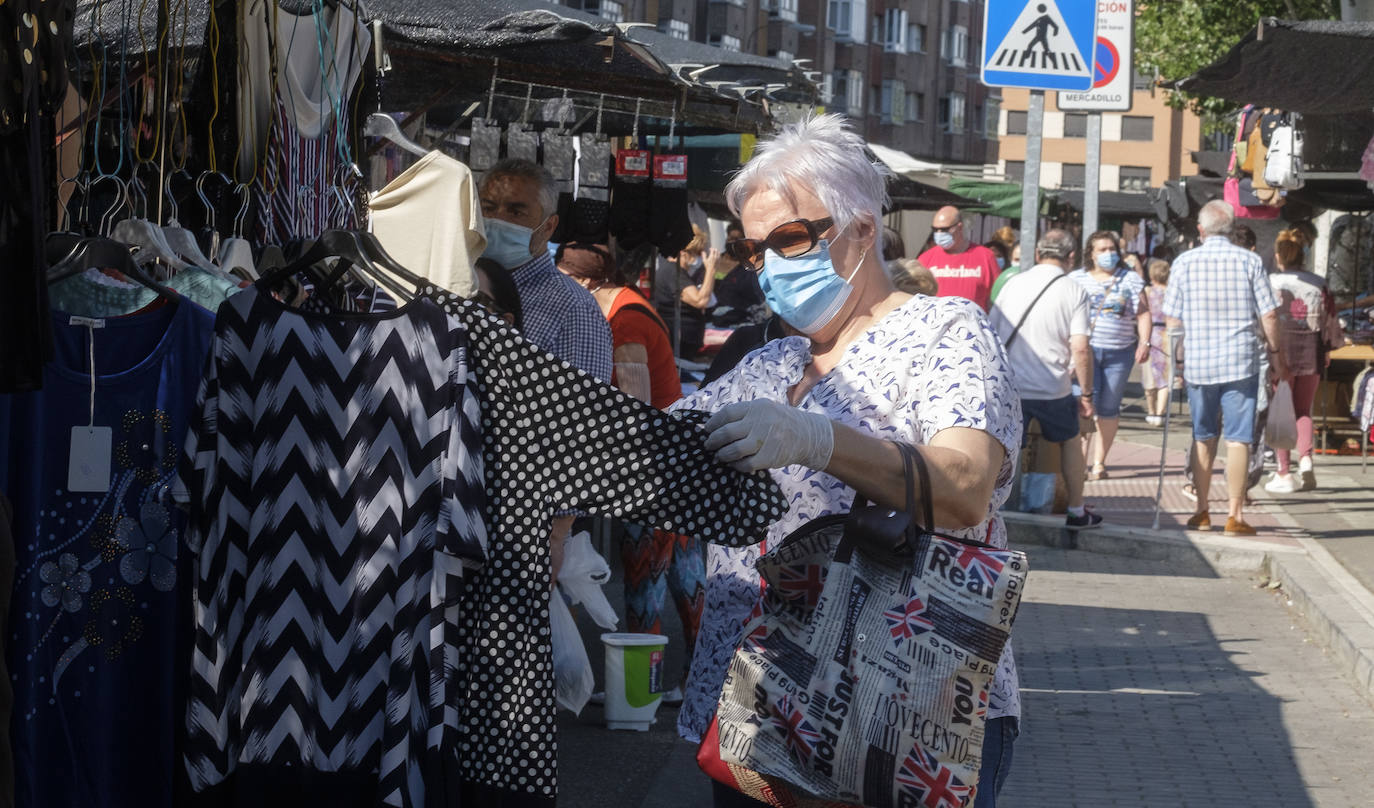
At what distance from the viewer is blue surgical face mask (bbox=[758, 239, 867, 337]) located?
297 centimetres

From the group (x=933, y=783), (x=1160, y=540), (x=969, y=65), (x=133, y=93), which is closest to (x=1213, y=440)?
(x=1160, y=540)

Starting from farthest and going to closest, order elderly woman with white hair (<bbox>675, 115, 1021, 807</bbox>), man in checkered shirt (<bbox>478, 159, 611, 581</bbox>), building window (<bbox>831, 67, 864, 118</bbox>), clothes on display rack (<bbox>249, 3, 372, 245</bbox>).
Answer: building window (<bbox>831, 67, 864, 118</bbox>) < man in checkered shirt (<bbox>478, 159, 611, 581</bbox>) < clothes on display rack (<bbox>249, 3, 372, 245</bbox>) < elderly woman with white hair (<bbox>675, 115, 1021, 807</bbox>)

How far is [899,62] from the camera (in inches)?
2675

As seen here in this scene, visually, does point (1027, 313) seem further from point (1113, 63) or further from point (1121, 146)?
point (1121, 146)

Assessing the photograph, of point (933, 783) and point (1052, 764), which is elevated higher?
point (933, 783)

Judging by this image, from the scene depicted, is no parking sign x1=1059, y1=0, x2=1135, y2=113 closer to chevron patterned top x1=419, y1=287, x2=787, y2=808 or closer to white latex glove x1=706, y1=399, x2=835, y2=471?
chevron patterned top x1=419, y1=287, x2=787, y2=808

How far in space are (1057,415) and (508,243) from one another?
6.10 metres

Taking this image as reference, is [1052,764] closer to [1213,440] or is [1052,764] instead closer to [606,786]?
[606,786]

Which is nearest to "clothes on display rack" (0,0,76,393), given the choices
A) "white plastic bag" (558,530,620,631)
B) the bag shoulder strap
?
"white plastic bag" (558,530,620,631)

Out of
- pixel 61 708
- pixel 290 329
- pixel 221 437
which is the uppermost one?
pixel 290 329

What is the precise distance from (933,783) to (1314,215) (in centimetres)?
1820

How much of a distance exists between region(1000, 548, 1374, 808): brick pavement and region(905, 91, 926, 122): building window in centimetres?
6192

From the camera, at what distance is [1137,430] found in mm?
19453

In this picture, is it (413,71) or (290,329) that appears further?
(413,71)
